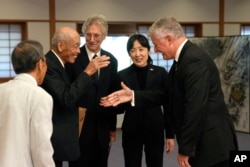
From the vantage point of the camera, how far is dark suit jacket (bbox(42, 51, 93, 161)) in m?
2.17

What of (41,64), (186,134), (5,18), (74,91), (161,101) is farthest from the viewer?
(5,18)

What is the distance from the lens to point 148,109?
8.81 feet

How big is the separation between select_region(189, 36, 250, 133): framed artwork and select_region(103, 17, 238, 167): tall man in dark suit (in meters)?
3.98

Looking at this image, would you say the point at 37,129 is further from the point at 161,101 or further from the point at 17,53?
the point at 161,101

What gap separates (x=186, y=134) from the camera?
1.96 metres

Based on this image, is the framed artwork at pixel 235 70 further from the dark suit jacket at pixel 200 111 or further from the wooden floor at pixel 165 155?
the dark suit jacket at pixel 200 111

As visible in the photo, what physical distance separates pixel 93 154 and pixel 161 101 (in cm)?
59

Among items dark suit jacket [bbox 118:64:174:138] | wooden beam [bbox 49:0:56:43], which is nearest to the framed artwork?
wooden beam [bbox 49:0:56:43]

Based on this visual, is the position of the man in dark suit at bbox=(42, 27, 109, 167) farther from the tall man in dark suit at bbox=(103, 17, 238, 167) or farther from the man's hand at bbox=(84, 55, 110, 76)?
the tall man in dark suit at bbox=(103, 17, 238, 167)

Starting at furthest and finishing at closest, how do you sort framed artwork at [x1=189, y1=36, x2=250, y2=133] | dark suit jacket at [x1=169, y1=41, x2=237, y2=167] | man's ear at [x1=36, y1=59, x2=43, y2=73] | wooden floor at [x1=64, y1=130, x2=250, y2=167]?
framed artwork at [x1=189, y1=36, x2=250, y2=133] < wooden floor at [x1=64, y1=130, x2=250, y2=167] < dark suit jacket at [x1=169, y1=41, x2=237, y2=167] < man's ear at [x1=36, y1=59, x2=43, y2=73]

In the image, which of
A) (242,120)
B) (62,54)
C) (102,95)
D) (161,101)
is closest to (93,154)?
(102,95)

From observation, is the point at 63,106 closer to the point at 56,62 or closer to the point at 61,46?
the point at 56,62

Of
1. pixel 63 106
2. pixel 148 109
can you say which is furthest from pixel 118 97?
pixel 63 106

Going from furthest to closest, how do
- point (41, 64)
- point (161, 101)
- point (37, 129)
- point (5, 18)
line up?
1. point (5, 18)
2. point (161, 101)
3. point (41, 64)
4. point (37, 129)
